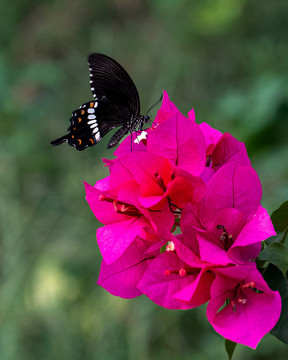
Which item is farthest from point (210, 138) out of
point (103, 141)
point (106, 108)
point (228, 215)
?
point (103, 141)

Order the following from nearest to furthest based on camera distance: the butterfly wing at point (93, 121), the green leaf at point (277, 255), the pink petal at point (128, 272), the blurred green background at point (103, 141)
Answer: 1. the green leaf at point (277, 255)
2. the pink petal at point (128, 272)
3. the butterfly wing at point (93, 121)
4. the blurred green background at point (103, 141)

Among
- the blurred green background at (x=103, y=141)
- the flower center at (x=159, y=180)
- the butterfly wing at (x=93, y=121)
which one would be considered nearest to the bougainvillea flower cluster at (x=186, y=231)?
the flower center at (x=159, y=180)

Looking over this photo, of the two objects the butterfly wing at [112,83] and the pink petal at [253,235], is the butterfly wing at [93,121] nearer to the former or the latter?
the butterfly wing at [112,83]

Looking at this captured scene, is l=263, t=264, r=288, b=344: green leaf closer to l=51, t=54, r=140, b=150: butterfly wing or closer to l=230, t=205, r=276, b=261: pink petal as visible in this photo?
l=230, t=205, r=276, b=261: pink petal

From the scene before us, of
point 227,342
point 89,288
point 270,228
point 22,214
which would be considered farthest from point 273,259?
point 22,214

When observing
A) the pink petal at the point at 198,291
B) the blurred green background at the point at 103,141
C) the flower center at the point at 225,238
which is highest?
the flower center at the point at 225,238

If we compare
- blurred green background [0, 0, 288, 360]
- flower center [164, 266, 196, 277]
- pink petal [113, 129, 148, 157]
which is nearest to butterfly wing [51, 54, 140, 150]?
pink petal [113, 129, 148, 157]

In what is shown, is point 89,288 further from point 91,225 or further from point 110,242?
point 110,242
